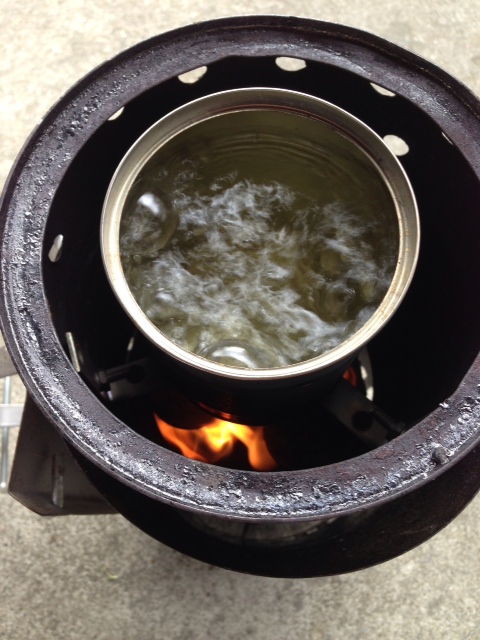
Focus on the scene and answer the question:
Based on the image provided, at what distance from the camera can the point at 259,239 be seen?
135 cm

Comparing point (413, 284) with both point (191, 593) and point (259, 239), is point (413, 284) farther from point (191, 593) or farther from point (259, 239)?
point (191, 593)

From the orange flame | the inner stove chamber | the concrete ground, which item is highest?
the inner stove chamber

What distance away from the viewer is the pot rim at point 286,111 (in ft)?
3.47

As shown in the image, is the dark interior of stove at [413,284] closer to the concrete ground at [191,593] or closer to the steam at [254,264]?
the steam at [254,264]

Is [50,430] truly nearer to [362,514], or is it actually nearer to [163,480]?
[163,480]

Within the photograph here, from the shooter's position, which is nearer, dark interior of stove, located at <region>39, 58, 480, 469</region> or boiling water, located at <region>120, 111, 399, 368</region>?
boiling water, located at <region>120, 111, 399, 368</region>

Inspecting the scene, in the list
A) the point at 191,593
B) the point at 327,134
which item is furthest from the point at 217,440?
the point at 327,134

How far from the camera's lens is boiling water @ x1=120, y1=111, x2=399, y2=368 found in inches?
49.2

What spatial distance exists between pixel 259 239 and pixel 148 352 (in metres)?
0.53

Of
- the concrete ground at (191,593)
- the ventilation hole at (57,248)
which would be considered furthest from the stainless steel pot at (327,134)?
the concrete ground at (191,593)

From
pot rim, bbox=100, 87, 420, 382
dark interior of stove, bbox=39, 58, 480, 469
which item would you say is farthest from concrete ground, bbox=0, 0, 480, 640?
pot rim, bbox=100, 87, 420, 382

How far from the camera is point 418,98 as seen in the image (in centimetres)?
129

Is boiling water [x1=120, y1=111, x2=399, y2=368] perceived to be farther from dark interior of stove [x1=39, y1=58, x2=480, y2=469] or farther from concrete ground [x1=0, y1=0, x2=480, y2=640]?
concrete ground [x1=0, y1=0, x2=480, y2=640]

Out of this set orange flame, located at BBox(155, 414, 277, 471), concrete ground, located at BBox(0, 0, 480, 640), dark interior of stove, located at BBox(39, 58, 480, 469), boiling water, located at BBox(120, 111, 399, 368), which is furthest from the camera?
concrete ground, located at BBox(0, 0, 480, 640)
